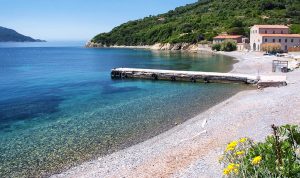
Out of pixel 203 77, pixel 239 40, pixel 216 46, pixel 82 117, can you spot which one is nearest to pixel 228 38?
pixel 239 40

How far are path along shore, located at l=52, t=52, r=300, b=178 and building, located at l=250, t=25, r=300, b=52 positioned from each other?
7268 cm

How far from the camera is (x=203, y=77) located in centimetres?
5031

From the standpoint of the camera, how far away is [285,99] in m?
30.3

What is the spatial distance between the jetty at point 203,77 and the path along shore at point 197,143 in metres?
11.6

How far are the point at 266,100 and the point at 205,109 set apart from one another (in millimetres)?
5763

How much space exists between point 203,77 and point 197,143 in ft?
101

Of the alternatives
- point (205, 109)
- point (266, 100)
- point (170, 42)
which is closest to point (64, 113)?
point (205, 109)

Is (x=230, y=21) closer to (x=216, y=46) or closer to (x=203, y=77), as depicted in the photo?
(x=216, y=46)

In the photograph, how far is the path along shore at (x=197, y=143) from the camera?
54.6 ft

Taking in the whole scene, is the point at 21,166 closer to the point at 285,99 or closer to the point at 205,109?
the point at 205,109

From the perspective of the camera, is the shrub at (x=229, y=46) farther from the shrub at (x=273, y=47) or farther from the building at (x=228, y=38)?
the shrub at (x=273, y=47)

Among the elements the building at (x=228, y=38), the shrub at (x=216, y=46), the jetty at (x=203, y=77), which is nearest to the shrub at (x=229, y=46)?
the shrub at (x=216, y=46)

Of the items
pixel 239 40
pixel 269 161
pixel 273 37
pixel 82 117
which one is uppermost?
pixel 273 37

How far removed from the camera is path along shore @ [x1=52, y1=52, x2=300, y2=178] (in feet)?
54.6
